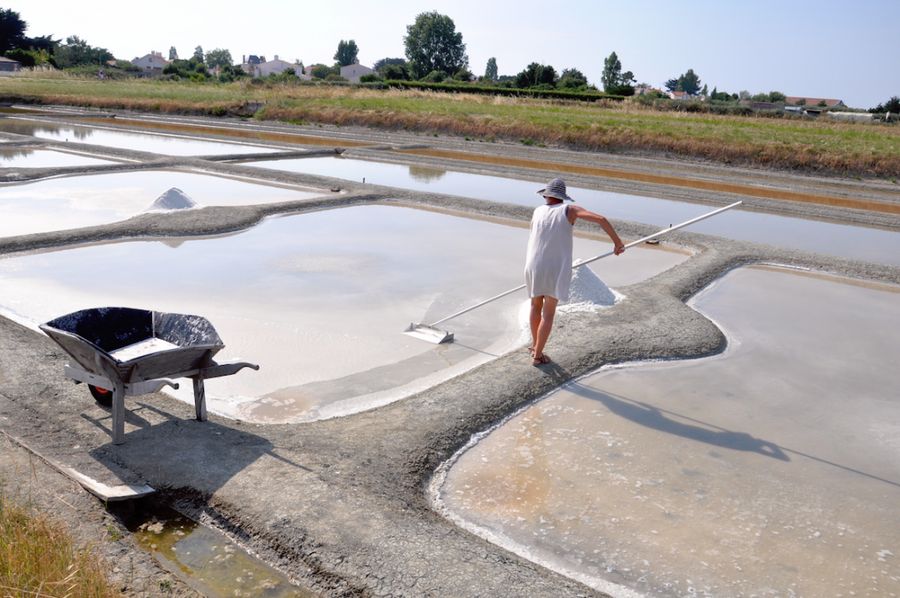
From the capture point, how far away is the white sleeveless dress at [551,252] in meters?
5.18

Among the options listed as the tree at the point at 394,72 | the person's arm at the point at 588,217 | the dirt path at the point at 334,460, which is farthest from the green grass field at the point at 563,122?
the tree at the point at 394,72

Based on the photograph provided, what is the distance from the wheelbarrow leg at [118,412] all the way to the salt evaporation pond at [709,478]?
1.94 meters

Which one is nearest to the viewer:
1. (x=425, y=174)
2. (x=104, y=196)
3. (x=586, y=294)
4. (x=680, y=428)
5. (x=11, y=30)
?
(x=680, y=428)

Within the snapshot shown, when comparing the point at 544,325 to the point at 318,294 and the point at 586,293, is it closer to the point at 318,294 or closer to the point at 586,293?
the point at 586,293

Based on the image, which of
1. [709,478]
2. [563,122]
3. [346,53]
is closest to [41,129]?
[563,122]

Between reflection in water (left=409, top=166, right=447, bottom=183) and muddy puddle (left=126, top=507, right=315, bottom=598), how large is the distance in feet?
47.2

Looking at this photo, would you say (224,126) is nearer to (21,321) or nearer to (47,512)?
(21,321)

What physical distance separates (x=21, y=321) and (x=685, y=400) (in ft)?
20.2

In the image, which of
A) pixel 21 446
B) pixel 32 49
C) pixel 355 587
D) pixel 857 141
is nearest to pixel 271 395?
pixel 21 446

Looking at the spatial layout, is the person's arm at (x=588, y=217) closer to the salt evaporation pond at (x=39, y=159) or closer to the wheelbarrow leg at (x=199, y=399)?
the wheelbarrow leg at (x=199, y=399)

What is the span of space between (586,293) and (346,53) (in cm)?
14459

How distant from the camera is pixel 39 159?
18.3m

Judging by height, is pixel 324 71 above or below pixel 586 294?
above

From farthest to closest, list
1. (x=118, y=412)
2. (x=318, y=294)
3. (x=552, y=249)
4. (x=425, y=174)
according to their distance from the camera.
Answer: (x=425, y=174), (x=318, y=294), (x=552, y=249), (x=118, y=412)
